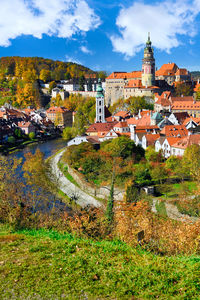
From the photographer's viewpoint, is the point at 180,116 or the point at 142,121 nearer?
the point at 142,121

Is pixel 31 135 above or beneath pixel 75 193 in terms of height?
above

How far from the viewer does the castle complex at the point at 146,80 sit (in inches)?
2074

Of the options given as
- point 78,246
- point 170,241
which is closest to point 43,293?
point 78,246

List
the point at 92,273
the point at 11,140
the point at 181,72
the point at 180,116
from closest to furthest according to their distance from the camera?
1. the point at 92,273
2. the point at 180,116
3. the point at 11,140
4. the point at 181,72

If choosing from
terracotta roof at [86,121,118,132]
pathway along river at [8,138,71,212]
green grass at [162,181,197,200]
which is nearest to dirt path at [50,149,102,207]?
green grass at [162,181,197,200]

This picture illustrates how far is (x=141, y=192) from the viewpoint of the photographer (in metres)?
19.3

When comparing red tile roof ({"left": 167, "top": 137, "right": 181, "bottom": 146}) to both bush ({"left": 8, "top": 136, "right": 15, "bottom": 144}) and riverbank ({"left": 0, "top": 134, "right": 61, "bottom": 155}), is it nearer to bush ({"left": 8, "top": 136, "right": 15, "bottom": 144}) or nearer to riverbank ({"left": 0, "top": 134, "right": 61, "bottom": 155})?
riverbank ({"left": 0, "top": 134, "right": 61, "bottom": 155})

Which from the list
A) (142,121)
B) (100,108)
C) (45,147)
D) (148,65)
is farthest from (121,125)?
(148,65)

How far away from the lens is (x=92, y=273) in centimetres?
503

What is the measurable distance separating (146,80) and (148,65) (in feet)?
8.55

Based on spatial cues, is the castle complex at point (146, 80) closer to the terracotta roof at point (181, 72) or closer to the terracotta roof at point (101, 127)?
the terracotta roof at point (181, 72)

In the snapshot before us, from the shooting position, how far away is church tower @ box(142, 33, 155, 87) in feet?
173

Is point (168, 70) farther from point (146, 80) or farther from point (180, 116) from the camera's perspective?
point (180, 116)

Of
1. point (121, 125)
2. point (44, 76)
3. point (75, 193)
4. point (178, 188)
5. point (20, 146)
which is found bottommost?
point (75, 193)
